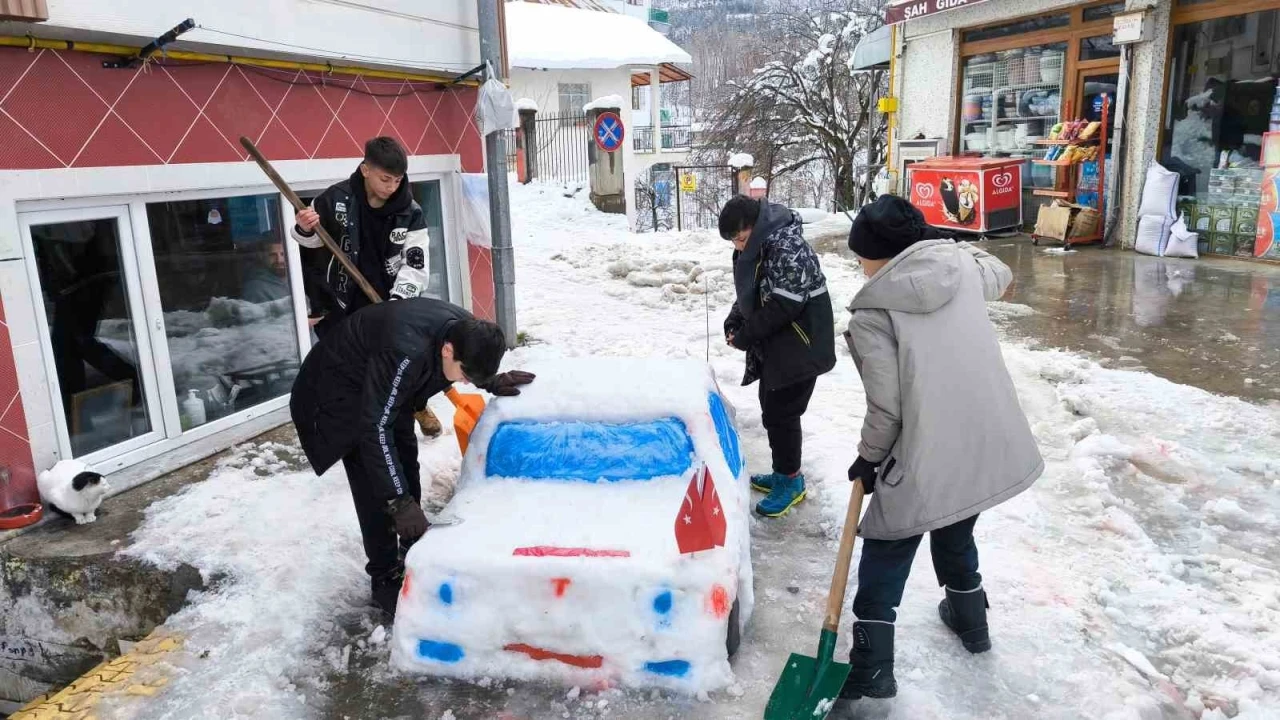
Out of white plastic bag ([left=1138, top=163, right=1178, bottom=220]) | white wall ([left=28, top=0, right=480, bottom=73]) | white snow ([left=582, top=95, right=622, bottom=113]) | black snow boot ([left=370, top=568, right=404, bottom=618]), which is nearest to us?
black snow boot ([left=370, top=568, right=404, bottom=618])

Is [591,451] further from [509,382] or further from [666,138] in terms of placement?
[666,138]

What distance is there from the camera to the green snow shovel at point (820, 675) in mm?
2867

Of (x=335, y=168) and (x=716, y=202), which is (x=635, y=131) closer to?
(x=716, y=202)

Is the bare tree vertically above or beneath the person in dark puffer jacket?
above

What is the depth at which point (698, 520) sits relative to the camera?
2.97m

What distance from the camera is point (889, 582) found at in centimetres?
302

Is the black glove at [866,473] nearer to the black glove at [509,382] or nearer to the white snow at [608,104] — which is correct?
the black glove at [509,382]

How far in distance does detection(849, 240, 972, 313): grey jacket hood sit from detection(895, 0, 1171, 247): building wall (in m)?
10.3

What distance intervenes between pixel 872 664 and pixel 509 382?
72.7 inches

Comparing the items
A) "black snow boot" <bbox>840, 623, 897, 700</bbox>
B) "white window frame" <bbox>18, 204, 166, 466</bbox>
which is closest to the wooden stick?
"white window frame" <bbox>18, 204, 166, 466</bbox>

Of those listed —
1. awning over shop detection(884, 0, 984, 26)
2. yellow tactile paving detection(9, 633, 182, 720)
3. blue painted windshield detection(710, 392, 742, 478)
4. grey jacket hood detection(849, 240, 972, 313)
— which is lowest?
yellow tactile paving detection(9, 633, 182, 720)

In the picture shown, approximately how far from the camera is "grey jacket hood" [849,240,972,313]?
2770mm

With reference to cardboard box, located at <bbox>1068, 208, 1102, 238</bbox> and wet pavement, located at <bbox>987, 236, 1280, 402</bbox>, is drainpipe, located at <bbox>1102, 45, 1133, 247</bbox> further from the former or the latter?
wet pavement, located at <bbox>987, 236, 1280, 402</bbox>

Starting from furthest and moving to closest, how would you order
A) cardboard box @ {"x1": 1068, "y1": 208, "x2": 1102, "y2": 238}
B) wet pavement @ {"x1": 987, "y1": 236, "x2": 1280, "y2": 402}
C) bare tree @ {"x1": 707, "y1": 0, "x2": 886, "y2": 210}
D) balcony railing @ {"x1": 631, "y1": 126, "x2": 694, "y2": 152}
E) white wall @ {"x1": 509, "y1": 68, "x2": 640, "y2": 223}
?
balcony railing @ {"x1": 631, "y1": 126, "x2": 694, "y2": 152}, white wall @ {"x1": 509, "y1": 68, "x2": 640, "y2": 223}, bare tree @ {"x1": 707, "y1": 0, "x2": 886, "y2": 210}, cardboard box @ {"x1": 1068, "y1": 208, "x2": 1102, "y2": 238}, wet pavement @ {"x1": 987, "y1": 236, "x2": 1280, "y2": 402}
